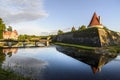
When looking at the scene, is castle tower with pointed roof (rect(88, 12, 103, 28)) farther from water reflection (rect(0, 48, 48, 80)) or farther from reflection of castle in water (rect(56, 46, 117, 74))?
water reflection (rect(0, 48, 48, 80))

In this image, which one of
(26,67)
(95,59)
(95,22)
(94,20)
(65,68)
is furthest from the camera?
(94,20)

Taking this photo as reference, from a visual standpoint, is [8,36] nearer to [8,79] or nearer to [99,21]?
[99,21]

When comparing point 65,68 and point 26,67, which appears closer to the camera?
point 26,67

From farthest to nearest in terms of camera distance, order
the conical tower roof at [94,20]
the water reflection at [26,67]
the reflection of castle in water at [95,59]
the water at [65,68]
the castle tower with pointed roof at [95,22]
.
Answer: the conical tower roof at [94,20] < the castle tower with pointed roof at [95,22] < the reflection of castle in water at [95,59] < the water at [65,68] < the water reflection at [26,67]

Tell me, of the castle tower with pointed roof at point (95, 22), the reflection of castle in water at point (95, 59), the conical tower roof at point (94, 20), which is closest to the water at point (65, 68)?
the reflection of castle in water at point (95, 59)

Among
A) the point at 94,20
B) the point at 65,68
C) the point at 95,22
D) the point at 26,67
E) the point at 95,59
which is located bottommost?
the point at 65,68

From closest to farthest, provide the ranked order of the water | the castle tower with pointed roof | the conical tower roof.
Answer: the water < the castle tower with pointed roof < the conical tower roof

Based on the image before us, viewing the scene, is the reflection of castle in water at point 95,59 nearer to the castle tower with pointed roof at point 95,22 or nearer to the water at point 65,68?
the water at point 65,68

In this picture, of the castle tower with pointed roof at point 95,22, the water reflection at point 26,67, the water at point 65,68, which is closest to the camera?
the water reflection at point 26,67

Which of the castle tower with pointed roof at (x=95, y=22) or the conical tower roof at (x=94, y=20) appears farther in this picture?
the conical tower roof at (x=94, y=20)

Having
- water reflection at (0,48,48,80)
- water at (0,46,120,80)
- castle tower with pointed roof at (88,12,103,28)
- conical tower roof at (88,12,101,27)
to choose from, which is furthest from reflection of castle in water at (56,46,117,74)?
conical tower roof at (88,12,101,27)

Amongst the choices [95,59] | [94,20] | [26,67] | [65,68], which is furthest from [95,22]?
[26,67]

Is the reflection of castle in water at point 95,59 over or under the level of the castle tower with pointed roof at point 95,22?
under

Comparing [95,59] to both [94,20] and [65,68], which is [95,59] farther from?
[94,20]
